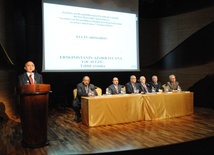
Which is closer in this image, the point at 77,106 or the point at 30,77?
the point at 30,77

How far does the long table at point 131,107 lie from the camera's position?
4016mm

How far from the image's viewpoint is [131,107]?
4332mm

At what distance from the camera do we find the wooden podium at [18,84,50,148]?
2.75 meters

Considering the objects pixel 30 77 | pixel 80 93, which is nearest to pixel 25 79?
pixel 30 77

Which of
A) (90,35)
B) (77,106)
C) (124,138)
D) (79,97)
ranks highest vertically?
(90,35)

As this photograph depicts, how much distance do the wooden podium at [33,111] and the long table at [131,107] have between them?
119cm

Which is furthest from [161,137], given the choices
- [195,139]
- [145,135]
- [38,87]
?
[38,87]

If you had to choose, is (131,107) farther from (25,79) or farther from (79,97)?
(25,79)

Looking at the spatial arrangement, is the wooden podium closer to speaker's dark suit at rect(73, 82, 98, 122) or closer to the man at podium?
the man at podium

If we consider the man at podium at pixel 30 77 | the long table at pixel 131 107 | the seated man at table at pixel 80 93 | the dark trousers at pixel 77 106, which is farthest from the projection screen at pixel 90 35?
the long table at pixel 131 107

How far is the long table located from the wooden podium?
1193 mm

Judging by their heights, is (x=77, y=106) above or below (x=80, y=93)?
below

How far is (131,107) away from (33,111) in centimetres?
212

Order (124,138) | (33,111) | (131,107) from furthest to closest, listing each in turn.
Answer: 1. (131,107)
2. (124,138)
3. (33,111)
